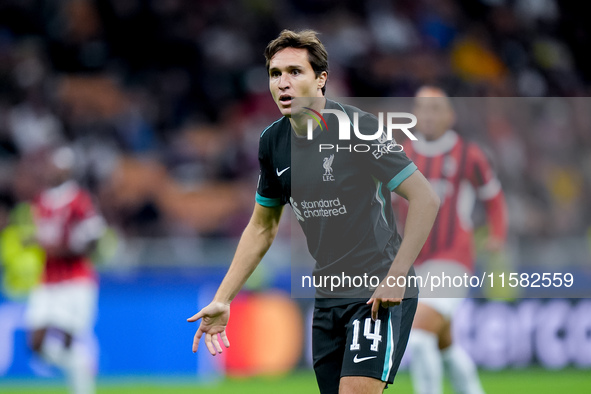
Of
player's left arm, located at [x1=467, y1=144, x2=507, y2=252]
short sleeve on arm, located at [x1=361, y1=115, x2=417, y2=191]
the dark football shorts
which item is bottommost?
the dark football shorts

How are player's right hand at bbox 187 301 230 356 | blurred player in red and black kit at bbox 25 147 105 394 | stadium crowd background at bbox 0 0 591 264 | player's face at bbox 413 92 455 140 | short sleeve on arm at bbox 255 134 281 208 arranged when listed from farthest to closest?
stadium crowd background at bbox 0 0 591 264, blurred player in red and black kit at bbox 25 147 105 394, player's face at bbox 413 92 455 140, short sleeve on arm at bbox 255 134 281 208, player's right hand at bbox 187 301 230 356

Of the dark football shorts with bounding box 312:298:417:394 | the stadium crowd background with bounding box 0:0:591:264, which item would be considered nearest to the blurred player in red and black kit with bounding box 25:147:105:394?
the stadium crowd background with bounding box 0:0:591:264

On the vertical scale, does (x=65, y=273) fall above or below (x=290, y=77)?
above

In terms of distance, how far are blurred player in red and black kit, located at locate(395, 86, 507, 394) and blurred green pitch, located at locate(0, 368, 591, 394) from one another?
243 centimetres

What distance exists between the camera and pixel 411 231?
386cm

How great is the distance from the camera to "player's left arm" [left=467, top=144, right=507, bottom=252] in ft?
22.2

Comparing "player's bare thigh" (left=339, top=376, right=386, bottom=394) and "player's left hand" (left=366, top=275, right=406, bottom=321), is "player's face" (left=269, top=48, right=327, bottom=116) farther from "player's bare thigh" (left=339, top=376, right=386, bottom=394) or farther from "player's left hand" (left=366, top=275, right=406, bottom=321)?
"player's bare thigh" (left=339, top=376, right=386, bottom=394)

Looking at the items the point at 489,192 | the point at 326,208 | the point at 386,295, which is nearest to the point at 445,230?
the point at 489,192

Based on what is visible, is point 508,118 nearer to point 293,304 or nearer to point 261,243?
point 293,304

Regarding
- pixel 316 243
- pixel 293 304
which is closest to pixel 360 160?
pixel 316 243

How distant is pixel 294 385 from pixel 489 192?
382 cm

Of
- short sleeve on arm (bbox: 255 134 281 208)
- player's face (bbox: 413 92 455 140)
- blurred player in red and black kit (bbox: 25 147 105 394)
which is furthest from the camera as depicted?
blurred player in red and black kit (bbox: 25 147 105 394)

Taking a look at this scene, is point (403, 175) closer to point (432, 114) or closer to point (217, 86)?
point (432, 114)

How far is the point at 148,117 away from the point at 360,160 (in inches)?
340
